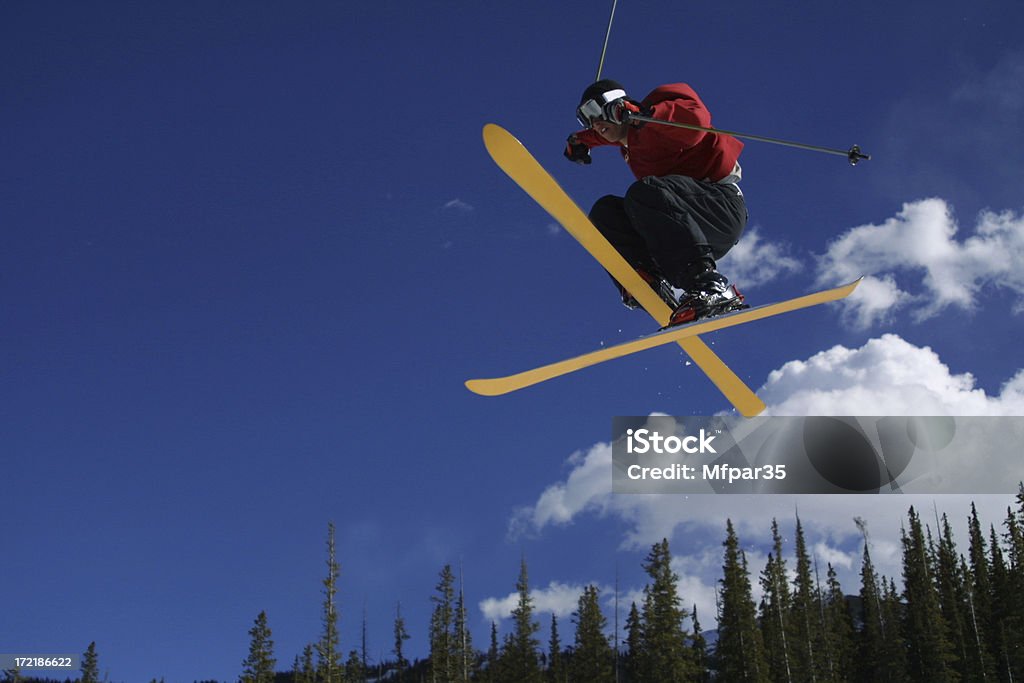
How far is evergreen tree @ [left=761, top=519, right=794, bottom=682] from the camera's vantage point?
51812mm

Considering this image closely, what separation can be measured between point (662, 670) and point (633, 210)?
41.3m

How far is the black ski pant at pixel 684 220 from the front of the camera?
20.8ft

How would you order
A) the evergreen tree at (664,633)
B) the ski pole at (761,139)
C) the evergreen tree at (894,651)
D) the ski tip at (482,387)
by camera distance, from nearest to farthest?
the ski pole at (761,139), the ski tip at (482,387), the evergreen tree at (664,633), the evergreen tree at (894,651)

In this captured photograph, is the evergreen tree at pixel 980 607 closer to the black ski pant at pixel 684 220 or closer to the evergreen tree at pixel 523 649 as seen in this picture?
the evergreen tree at pixel 523 649

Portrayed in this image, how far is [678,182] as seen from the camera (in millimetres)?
6422

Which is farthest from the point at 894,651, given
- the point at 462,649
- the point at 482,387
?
the point at 482,387

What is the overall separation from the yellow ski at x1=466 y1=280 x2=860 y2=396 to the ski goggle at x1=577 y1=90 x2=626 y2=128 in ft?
5.64

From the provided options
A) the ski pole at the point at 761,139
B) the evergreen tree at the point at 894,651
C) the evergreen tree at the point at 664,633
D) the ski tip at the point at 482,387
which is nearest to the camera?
the ski pole at the point at 761,139

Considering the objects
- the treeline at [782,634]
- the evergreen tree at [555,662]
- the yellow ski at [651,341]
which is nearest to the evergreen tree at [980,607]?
the treeline at [782,634]

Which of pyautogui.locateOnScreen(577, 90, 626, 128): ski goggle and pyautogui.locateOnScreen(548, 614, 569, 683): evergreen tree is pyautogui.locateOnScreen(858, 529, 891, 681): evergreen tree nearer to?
pyautogui.locateOnScreen(548, 614, 569, 683): evergreen tree

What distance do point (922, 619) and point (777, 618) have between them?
26.4 ft

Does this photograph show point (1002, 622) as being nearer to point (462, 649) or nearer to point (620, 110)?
point (462, 649)

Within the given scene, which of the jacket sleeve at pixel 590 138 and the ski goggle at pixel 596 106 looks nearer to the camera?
the ski goggle at pixel 596 106

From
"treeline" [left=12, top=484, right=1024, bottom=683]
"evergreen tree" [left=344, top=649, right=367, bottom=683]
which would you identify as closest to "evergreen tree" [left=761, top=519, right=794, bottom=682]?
"treeline" [left=12, top=484, right=1024, bottom=683]
